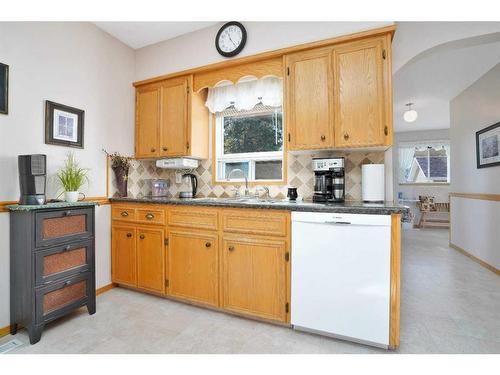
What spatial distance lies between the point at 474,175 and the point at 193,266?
180 inches

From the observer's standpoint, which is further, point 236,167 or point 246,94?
point 236,167

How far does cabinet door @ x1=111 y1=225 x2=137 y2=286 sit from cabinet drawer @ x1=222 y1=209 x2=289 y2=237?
118cm

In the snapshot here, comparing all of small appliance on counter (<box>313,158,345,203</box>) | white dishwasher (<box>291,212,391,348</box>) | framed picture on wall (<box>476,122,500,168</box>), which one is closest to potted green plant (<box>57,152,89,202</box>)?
white dishwasher (<box>291,212,391,348</box>)

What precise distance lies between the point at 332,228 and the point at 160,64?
2.67 m

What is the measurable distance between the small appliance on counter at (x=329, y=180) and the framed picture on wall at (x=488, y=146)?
285cm

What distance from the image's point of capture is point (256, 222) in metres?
2.10

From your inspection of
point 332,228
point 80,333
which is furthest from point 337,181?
point 80,333

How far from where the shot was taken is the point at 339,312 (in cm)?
183

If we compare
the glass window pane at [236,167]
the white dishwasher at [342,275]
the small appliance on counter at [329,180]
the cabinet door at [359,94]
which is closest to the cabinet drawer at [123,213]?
the glass window pane at [236,167]

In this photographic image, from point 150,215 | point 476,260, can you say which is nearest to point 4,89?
point 150,215

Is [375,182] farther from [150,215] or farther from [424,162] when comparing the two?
[424,162]

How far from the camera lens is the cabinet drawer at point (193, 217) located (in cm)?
227

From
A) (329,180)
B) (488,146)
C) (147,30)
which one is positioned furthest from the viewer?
(488,146)
